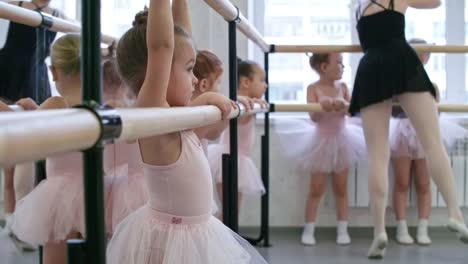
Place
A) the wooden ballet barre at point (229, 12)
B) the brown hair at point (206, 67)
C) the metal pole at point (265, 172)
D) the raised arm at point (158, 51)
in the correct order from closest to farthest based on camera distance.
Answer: the raised arm at point (158, 51), the wooden ballet barre at point (229, 12), the brown hair at point (206, 67), the metal pole at point (265, 172)

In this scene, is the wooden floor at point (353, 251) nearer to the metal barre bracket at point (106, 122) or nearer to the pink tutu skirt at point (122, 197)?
the pink tutu skirt at point (122, 197)

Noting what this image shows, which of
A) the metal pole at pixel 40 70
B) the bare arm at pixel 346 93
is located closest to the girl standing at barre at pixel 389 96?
the bare arm at pixel 346 93

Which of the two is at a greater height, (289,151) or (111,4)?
(111,4)

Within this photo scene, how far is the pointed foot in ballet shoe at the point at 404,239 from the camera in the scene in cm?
311

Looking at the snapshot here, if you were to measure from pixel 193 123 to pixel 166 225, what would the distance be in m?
0.30

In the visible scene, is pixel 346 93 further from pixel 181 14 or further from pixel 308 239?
pixel 181 14

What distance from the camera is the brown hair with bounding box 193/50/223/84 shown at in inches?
75.9

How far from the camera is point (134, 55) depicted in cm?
120

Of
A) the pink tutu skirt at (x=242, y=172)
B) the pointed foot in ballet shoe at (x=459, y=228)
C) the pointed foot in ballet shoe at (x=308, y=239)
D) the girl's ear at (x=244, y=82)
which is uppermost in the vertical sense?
the girl's ear at (x=244, y=82)

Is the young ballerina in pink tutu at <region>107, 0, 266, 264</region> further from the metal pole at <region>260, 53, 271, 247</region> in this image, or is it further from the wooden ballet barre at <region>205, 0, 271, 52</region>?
the metal pole at <region>260, 53, 271, 247</region>

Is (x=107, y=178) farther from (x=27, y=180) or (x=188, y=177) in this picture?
(x=27, y=180)

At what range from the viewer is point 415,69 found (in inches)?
97.3

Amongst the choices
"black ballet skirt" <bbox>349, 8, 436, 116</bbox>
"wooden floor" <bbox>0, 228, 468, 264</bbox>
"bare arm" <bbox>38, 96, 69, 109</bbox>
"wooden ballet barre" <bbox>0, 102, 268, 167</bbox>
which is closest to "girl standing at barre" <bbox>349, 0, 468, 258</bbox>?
"black ballet skirt" <bbox>349, 8, 436, 116</bbox>

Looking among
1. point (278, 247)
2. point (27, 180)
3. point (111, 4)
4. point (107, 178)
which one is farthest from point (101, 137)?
point (111, 4)
